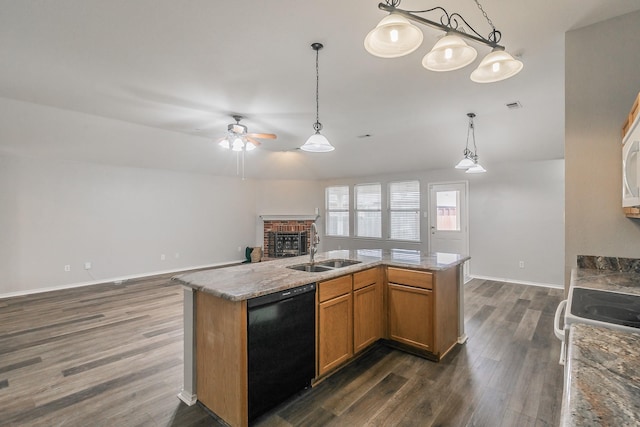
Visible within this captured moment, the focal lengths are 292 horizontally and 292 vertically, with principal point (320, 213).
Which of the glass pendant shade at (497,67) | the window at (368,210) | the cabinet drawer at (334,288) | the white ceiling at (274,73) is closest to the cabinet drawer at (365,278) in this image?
the cabinet drawer at (334,288)

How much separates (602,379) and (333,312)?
6.25 ft

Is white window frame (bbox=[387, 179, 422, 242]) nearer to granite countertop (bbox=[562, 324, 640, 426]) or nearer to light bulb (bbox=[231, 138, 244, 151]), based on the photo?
light bulb (bbox=[231, 138, 244, 151])

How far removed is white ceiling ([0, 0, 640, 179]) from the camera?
2.13 meters

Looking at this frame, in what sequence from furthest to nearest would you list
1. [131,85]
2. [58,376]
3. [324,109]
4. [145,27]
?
[324,109] → [131,85] → [58,376] → [145,27]

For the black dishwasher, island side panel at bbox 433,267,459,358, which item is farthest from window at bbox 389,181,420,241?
the black dishwasher

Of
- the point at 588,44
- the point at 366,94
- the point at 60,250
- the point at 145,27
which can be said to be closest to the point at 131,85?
the point at 145,27

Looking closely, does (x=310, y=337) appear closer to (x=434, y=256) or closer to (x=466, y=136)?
(x=434, y=256)

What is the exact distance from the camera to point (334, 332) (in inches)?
99.7

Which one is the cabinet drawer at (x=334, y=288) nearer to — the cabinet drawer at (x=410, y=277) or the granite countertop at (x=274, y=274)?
the granite countertop at (x=274, y=274)

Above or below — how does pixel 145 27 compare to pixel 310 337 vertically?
above

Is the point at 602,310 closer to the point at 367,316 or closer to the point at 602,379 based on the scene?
the point at 602,379

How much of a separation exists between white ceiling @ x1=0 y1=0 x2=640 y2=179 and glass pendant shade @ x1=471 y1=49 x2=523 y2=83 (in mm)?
625

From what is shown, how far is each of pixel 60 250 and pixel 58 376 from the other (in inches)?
150

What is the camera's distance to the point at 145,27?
2297 mm
